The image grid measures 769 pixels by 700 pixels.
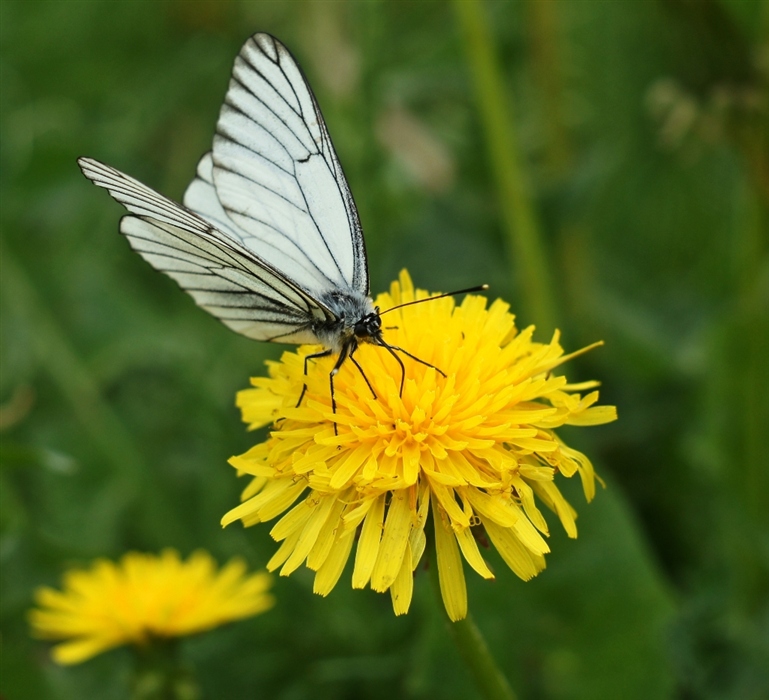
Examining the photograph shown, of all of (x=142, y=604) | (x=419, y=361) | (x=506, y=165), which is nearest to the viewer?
(x=419, y=361)

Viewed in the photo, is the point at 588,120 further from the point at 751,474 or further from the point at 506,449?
the point at 506,449

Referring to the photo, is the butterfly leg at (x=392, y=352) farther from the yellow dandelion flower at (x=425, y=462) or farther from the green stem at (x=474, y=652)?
the green stem at (x=474, y=652)

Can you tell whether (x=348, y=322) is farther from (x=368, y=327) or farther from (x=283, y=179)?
(x=283, y=179)

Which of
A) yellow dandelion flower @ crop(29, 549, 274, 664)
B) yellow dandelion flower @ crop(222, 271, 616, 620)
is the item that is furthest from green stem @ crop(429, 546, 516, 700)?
yellow dandelion flower @ crop(29, 549, 274, 664)

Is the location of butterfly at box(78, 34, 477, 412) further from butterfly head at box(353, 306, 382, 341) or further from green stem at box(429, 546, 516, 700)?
green stem at box(429, 546, 516, 700)

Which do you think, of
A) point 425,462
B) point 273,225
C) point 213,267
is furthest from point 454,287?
point 425,462

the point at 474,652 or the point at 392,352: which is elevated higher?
the point at 392,352
